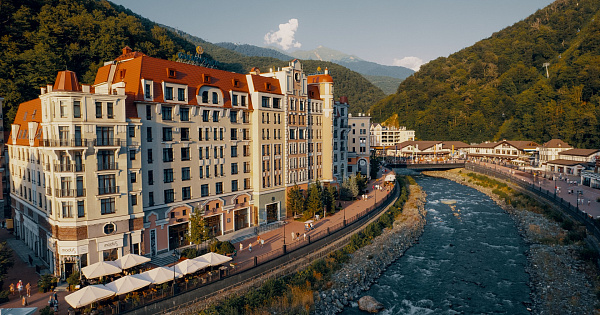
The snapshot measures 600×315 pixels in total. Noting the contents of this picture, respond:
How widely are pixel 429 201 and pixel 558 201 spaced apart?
80.0ft

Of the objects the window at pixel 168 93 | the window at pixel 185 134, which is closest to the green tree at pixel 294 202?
the window at pixel 185 134

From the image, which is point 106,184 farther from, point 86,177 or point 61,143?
point 61,143

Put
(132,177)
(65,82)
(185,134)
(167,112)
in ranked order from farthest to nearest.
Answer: (185,134) → (167,112) → (132,177) → (65,82)

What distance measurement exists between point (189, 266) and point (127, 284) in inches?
207

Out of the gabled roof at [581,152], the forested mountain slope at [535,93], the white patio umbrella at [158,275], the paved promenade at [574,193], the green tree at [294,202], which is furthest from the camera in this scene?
the forested mountain slope at [535,93]

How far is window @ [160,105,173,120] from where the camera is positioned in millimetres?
40438

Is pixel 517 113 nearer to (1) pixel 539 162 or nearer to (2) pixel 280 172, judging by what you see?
(1) pixel 539 162

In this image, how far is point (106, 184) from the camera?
3484cm

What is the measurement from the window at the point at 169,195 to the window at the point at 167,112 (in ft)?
27.2

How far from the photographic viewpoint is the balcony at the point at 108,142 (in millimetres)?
34047

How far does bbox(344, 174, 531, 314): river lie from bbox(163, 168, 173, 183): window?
936 inches

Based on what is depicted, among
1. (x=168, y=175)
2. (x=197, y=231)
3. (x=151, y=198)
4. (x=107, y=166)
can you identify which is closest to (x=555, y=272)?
(x=197, y=231)

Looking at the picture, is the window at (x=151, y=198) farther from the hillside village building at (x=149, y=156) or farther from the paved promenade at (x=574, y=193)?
the paved promenade at (x=574, y=193)

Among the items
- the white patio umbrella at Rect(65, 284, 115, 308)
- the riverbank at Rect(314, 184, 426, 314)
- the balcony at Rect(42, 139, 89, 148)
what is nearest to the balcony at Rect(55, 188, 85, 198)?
the balcony at Rect(42, 139, 89, 148)
